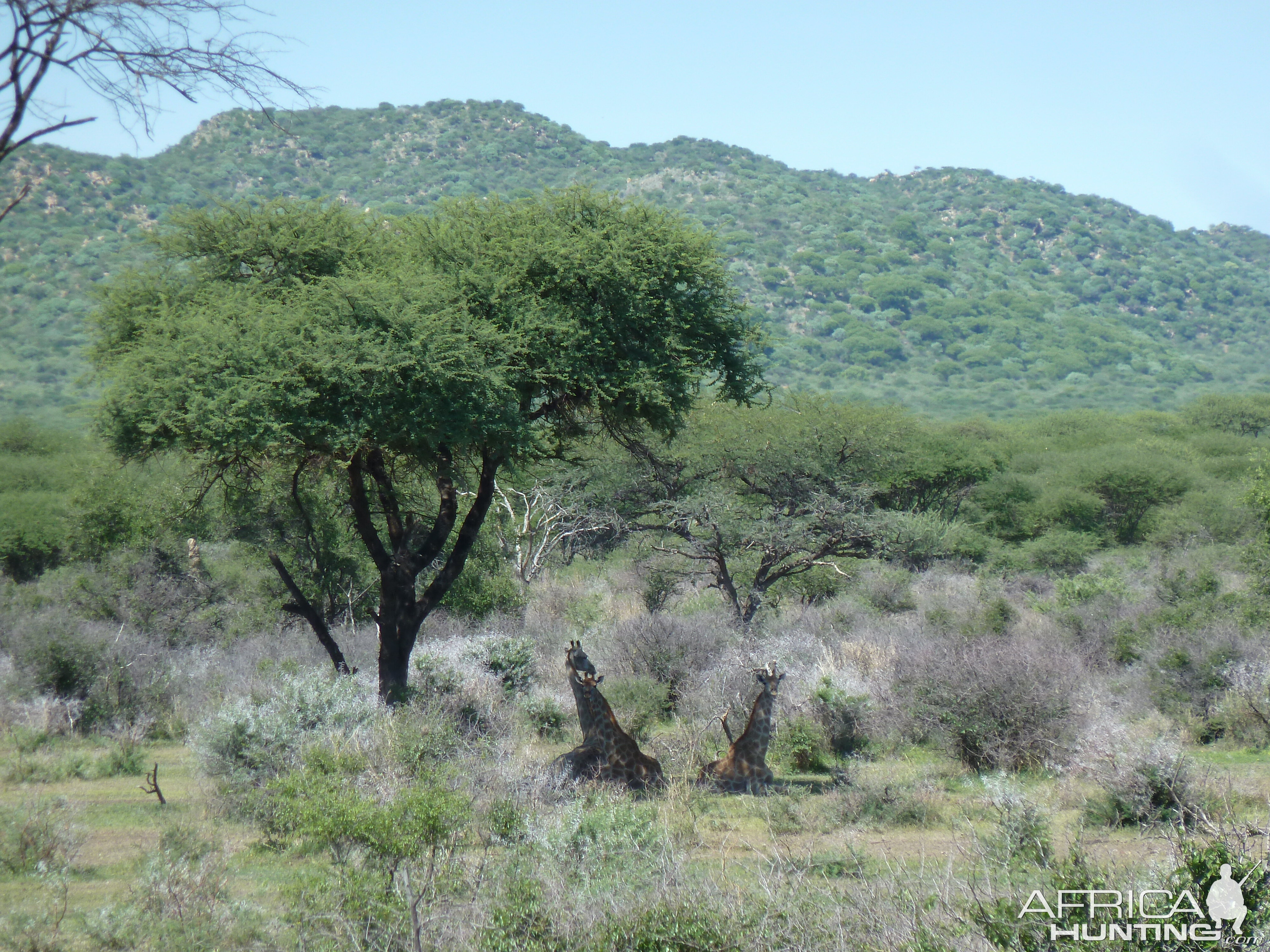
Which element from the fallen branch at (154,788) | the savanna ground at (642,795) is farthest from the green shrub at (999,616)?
the fallen branch at (154,788)

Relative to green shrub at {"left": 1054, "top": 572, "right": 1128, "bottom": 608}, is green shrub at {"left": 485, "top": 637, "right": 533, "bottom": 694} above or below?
below

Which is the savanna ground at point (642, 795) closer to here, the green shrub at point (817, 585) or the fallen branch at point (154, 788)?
the fallen branch at point (154, 788)

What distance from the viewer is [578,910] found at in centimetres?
470

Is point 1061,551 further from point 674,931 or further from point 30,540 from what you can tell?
point 674,931

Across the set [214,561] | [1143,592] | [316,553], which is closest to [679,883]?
[316,553]

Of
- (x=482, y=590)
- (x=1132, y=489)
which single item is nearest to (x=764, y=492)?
(x=482, y=590)

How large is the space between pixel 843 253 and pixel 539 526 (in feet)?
327

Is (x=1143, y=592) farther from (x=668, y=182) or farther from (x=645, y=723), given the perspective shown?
(x=668, y=182)

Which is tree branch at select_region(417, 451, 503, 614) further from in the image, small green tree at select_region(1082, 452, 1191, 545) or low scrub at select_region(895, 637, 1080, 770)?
small green tree at select_region(1082, 452, 1191, 545)

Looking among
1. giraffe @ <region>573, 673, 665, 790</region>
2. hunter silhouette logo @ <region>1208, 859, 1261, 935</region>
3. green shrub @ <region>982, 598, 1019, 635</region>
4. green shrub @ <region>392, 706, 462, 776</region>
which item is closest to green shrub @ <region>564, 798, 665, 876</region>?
green shrub @ <region>392, 706, 462, 776</region>

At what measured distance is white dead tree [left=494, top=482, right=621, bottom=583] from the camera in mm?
24219

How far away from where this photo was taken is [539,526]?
2795 centimetres

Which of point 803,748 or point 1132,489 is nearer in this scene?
point 803,748

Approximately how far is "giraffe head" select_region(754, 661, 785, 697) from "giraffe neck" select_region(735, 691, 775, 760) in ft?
0.23
